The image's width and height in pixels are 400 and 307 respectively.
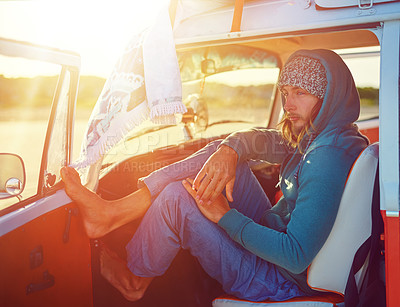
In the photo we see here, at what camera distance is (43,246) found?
1.85 metres

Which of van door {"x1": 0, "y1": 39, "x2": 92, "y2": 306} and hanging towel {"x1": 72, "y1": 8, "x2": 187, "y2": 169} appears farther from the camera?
hanging towel {"x1": 72, "y1": 8, "x2": 187, "y2": 169}

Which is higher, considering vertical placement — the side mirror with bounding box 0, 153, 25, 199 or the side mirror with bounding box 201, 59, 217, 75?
the side mirror with bounding box 201, 59, 217, 75

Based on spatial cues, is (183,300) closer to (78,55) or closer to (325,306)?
(325,306)

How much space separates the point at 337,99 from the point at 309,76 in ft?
0.61

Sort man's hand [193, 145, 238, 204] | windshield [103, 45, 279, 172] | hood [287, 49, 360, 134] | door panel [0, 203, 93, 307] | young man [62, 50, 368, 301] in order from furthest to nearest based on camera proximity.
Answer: windshield [103, 45, 279, 172]
man's hand [193, 145, 238, 204]
hood [287, 49, 360, 134]
young man [62, 50, 368, 301]
door panel [0, 203, 93, 307]

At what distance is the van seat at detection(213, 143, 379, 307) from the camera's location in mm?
1777

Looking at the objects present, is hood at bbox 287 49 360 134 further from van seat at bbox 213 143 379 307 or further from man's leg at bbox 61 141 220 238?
man's leg at bbox 61 141 220 238

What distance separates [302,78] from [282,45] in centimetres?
130

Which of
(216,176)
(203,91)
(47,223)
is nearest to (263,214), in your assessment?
(216,176)

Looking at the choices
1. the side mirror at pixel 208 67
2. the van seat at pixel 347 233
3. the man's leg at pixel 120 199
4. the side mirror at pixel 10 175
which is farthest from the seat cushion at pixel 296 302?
the side mirror at pixel 208 67

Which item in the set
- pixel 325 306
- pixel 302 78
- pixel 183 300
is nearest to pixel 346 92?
pixel 302 78

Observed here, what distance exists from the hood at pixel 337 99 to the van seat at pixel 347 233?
0.20 m

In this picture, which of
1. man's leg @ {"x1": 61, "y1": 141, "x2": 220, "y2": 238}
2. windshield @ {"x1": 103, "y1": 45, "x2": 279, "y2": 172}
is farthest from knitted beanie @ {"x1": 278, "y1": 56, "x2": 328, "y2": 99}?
windshield @ {"x1": 103, "y1": 45, "x2": 279, "y2": 172}

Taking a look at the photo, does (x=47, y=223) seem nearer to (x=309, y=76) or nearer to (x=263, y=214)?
(x=263, y=214)
